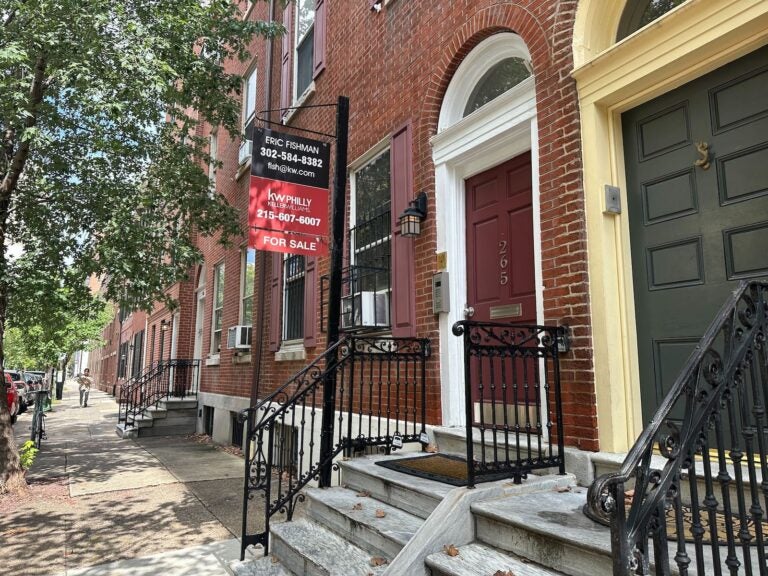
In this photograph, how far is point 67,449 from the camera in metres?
10.2

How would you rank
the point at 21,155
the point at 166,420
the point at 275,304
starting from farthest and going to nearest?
the point at 166,420 < the point at 275,304 < the point at 21,155

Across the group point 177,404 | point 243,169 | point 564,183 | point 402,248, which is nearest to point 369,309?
point 402,248

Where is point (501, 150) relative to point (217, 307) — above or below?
above

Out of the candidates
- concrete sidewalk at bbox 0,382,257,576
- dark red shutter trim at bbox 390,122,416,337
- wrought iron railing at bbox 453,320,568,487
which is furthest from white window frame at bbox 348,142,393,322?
concrete sidewalk at bbox 0,382,257,576

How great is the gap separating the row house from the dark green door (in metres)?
0.01

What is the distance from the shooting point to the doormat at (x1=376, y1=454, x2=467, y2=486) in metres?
3.66

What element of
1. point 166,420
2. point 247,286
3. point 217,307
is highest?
point 247,286

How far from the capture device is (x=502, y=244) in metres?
4.74

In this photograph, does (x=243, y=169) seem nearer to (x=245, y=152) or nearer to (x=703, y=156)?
(x=245, y=152)

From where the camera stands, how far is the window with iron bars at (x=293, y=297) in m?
8.26

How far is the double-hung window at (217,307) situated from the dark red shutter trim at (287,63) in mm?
4624

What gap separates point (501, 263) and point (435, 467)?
1799 mm

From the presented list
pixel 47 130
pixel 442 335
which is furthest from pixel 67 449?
pixel 442 335

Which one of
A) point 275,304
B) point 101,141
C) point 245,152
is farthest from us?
point 245,152
